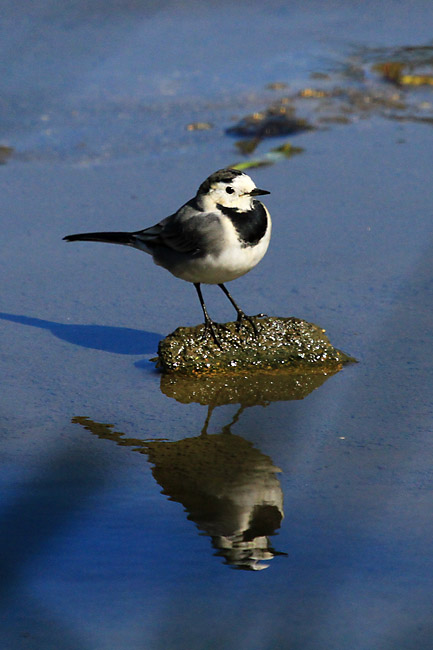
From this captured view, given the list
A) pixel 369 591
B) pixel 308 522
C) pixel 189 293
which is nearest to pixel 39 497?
pixel 308 522

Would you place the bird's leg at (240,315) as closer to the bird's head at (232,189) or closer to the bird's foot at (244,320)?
the bird's foot at (244,320)

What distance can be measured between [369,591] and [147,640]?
55 centimetres

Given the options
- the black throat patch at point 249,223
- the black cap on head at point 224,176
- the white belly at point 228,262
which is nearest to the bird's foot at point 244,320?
the white belly at point 228,262

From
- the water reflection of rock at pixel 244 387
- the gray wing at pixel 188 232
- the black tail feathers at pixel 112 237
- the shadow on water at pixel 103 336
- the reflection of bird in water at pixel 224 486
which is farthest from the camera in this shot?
the black tail feathers at pixel 112 237

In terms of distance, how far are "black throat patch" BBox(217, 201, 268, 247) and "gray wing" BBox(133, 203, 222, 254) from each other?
0.07m

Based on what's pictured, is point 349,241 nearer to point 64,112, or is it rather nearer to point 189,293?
point 189,293

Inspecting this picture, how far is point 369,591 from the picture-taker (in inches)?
97.3

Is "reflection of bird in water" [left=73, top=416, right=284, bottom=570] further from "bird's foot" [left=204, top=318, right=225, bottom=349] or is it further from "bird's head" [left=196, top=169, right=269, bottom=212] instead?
"bird's head" [left=196, top=169, right=269, bottom=212]

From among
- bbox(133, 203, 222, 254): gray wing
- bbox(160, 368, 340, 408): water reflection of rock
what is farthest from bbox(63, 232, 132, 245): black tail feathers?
bbox(160, 368, 340, 408): water reflection of rock

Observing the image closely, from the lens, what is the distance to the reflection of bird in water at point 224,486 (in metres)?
2.80

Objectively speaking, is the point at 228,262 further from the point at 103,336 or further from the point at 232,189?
the point at 103,336

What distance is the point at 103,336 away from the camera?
4543 mm

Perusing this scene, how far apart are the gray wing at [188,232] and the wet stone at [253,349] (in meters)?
0.36

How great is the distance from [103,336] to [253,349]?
0.71 m
